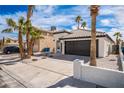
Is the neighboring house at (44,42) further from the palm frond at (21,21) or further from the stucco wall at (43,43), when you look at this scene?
the palm frond at (21,21)

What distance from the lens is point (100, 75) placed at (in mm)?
6406

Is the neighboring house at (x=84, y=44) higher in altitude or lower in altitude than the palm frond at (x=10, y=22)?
lower

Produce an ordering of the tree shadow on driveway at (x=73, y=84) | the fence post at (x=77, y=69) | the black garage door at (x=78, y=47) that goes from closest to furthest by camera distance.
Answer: the tree shadow on driveway at (x=73, y=84), the fence post at (x=77, y=69), the black garage door at (x=78, y=47)

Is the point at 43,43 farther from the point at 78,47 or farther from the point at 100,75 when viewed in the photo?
the point at 100,75

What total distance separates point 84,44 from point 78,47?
41.3 inches

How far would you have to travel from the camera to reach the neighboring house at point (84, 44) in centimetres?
1609

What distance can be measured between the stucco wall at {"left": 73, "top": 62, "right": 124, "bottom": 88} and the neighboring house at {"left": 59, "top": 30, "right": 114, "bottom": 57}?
371 inches

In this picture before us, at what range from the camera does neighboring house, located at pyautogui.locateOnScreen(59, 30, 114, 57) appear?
1609 cm

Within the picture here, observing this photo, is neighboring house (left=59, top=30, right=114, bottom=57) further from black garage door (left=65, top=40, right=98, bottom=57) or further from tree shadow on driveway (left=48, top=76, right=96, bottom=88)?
tree shadow on driveway (left=48, top=76, right=96, bottom=88)

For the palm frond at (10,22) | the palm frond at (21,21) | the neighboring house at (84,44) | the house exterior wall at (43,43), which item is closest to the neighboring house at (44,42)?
the house exterior wall at (43,43)

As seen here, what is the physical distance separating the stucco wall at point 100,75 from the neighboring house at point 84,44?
9.42 metres

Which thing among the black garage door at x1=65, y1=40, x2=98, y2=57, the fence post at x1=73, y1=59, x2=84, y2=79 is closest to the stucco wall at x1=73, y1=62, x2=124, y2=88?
the fence post at x1=73, y1=59, x2=84, y2=79
